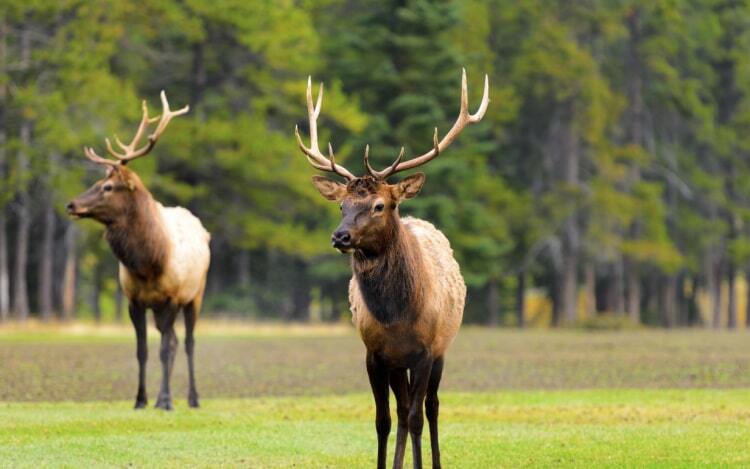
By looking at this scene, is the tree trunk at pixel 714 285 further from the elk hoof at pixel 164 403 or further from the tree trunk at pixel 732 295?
the elk hoof at pixel 164 403

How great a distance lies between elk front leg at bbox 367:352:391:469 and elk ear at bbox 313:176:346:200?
131 centimetres

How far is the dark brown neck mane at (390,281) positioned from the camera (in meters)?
11.5

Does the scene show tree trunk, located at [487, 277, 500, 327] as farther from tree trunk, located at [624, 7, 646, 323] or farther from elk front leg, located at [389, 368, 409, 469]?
elk front leg, located at [389, 368, 409, 469]

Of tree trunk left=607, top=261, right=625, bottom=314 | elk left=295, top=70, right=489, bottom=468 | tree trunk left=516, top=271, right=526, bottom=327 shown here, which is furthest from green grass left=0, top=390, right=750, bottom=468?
tree trunk left=516, top=271, right=526, bottom=327

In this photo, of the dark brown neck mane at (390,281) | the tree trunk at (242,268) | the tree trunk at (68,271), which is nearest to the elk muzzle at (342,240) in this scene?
the dark brown neck mane at (390,281)

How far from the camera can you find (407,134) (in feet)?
170

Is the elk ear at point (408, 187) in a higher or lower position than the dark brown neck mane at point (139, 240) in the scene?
higher

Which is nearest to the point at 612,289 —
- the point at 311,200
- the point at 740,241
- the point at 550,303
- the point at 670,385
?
the point at 740,241

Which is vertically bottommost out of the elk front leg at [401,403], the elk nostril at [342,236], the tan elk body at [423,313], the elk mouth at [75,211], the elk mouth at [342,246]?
the elk front leg at [401,403]

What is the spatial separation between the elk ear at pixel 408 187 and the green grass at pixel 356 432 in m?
2.51

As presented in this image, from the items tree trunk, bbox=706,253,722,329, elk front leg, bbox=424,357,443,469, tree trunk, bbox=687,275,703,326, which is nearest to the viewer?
elk front leg, bbox=424,357,443,469

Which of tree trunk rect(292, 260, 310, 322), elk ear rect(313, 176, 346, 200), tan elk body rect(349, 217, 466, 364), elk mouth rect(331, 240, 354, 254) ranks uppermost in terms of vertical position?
elk ear rect(313, 176, 346, 200)

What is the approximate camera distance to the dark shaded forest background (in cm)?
4181

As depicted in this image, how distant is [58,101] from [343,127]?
1586 cm
